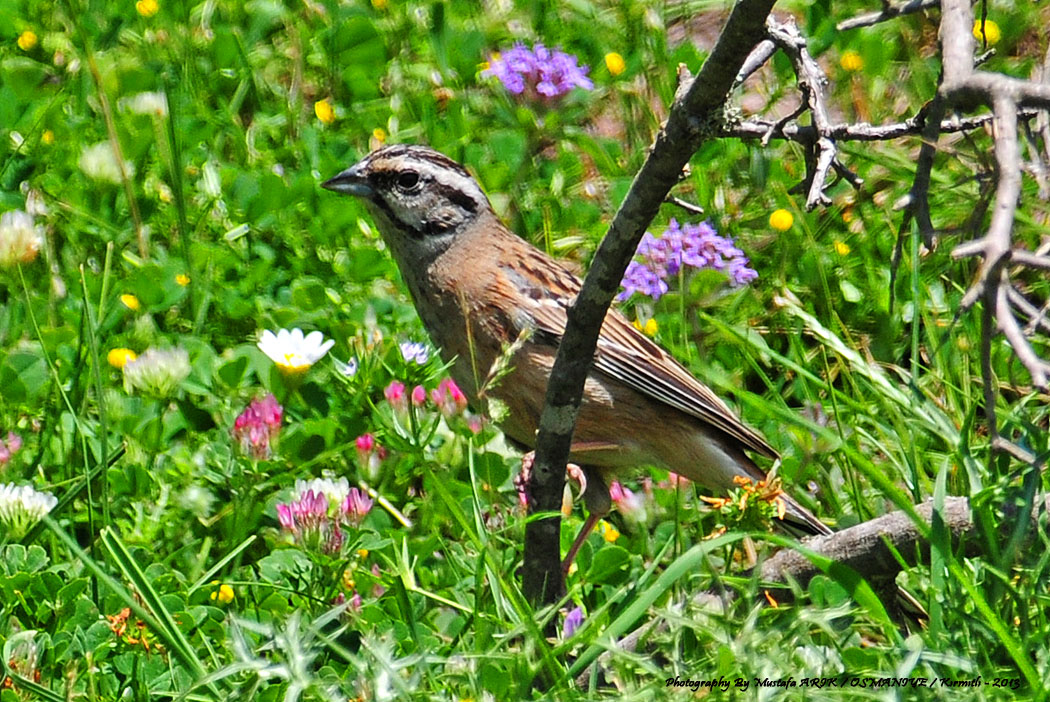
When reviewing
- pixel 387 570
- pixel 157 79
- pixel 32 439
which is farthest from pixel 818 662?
pixel 157 79

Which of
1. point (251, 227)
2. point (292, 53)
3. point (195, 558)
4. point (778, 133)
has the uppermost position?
point (778, 133)

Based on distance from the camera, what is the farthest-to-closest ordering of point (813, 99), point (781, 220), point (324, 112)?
point (324, 112) < point (781, 220) < point (813, 99)

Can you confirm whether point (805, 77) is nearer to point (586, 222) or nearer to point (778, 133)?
point (778, 133)

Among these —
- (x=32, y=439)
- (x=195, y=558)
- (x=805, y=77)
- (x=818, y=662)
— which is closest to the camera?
(x=805, y=77)

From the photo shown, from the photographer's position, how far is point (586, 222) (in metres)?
5.69

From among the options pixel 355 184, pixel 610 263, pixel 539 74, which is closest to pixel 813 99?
pixel 610 263

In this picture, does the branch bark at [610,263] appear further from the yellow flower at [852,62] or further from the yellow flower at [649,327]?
the yellow flower at [852,62]

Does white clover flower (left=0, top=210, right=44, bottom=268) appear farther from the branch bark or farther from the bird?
the branch bark

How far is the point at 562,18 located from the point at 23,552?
13.4ft

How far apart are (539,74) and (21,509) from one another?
114 inches

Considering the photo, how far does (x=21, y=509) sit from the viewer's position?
355cm

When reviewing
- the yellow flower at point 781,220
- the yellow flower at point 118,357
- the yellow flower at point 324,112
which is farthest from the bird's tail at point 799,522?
the yellow flower at point 324,112

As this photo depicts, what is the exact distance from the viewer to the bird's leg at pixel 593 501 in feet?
12.6

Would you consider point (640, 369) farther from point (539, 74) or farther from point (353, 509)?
point (539, 74)
